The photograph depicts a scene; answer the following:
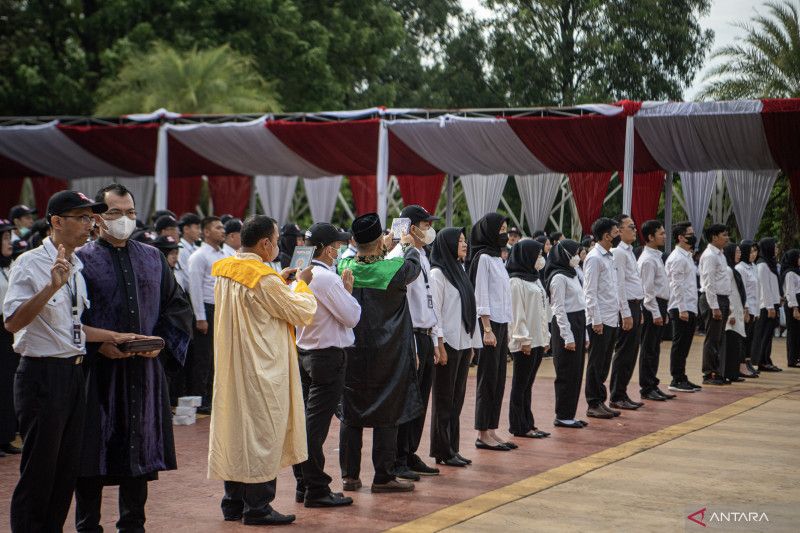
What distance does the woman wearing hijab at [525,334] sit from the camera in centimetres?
920

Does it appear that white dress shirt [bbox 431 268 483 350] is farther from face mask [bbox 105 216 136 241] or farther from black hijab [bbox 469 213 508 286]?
face mask [bbox 105 216 136 241]

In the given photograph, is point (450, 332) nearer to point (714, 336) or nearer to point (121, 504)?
point (121, 504)

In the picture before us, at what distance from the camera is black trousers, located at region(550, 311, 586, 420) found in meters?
9.70

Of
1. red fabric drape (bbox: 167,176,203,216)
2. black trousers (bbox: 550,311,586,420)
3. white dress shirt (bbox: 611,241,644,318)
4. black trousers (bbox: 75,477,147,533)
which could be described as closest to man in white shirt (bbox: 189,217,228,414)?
black trousers (bbox: 550,311,586,420)

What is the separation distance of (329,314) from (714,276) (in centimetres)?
747

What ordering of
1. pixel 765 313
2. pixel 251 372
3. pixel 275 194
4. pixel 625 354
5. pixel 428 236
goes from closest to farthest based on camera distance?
1. pixel 251 372
2. pixel 428 236
3. pixel 625 354
4. pixel 765 313
5. pixel 275 194

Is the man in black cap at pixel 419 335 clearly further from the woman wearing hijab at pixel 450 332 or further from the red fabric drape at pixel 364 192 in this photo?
the red fabric drape at pixel 364 192

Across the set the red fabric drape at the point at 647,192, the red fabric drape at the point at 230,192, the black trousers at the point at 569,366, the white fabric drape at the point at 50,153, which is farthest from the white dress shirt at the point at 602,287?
the red fabric drape at the point at 230,192

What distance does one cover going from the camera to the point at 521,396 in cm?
920

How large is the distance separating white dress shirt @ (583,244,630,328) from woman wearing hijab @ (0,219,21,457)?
17.4ft

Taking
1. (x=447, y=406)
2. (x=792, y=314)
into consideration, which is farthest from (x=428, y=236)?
(x=792, y=314)

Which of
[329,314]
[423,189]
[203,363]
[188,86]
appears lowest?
[203,363]

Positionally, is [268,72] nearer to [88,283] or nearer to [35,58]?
[35,58]

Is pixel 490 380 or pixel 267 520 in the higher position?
pixel 490 380
